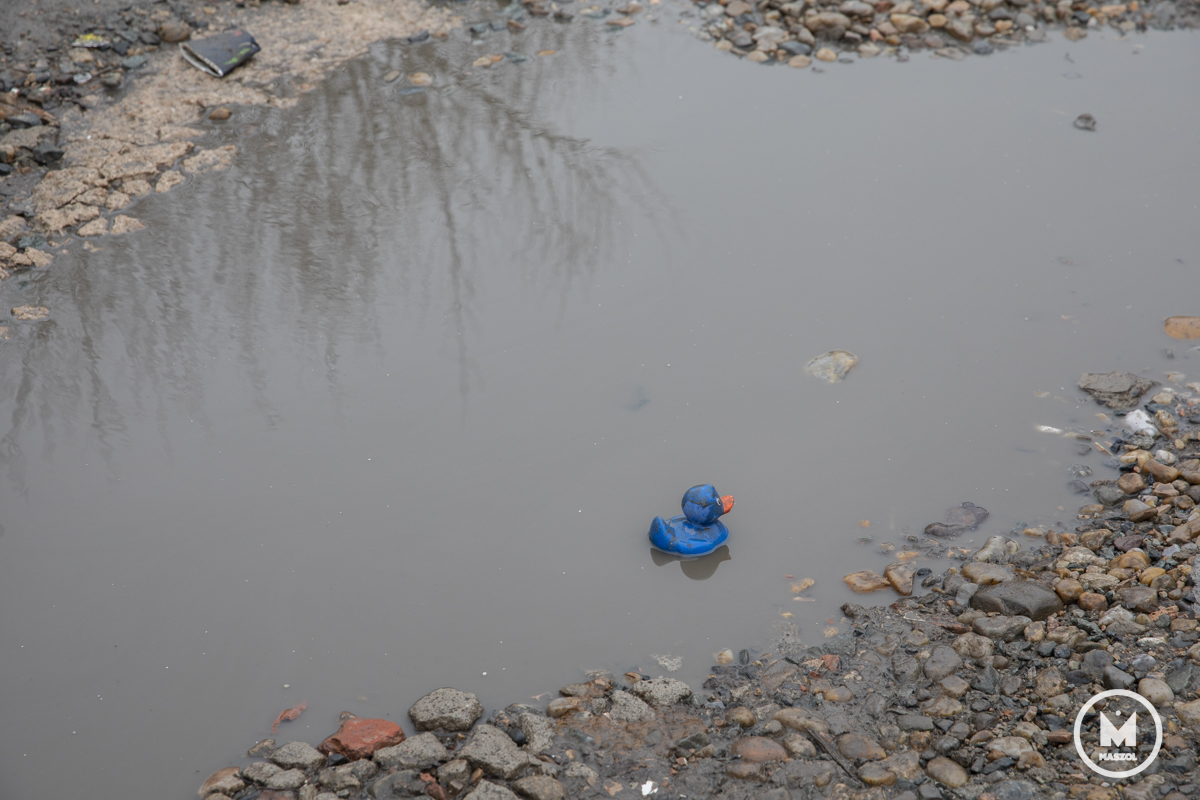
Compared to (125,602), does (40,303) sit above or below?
above

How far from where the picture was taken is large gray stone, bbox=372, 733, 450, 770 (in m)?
2.95

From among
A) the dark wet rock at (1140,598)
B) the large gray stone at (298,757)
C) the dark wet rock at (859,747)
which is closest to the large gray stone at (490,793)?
the large gray stone at (298,757)

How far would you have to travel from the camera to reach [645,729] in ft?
10.2

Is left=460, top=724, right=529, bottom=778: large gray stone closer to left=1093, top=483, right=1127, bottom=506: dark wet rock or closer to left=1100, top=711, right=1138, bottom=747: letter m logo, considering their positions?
left=1100, top=711, right=1138, bottom=747: letter m logo

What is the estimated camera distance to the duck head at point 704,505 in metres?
3.70

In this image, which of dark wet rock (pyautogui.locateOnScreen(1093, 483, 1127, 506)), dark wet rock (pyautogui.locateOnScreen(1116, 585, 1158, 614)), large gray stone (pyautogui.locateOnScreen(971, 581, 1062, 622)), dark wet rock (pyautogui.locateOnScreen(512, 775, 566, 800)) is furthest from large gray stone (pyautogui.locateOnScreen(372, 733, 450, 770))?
dark wet rock (pyautogui.locateOnScreen(1093, 483, 1127, 506))

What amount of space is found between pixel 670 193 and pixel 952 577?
3.27m

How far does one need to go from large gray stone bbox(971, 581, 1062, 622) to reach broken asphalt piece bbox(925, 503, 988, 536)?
0.42m

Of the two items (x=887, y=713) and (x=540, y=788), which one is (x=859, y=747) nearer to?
(x=887, y=713)

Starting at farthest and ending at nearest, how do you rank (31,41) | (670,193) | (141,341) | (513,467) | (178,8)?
(178,8) → (31,41) → (670,193) → (141,341) → (513,467)

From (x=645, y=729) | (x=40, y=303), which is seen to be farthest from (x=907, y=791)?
(x=40, y=303)

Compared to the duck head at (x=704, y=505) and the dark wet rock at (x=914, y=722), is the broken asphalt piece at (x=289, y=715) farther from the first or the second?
the dark wet rock at (x=914, y=722)

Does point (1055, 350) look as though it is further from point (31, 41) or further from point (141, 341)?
point (31, 41)

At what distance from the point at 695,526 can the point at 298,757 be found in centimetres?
186
